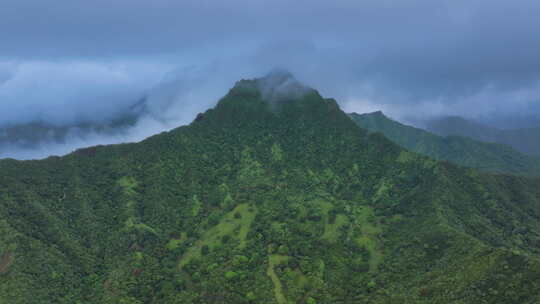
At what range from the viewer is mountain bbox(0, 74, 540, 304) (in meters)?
126

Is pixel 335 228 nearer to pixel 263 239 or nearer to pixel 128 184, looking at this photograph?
pixel 263 239

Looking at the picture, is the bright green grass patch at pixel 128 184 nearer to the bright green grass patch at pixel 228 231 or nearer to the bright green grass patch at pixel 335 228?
the bright green grass patch at pixel 228 231

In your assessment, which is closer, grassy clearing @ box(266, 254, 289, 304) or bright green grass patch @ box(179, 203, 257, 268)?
grassy clearing @ box(266, 254, 289, 304)

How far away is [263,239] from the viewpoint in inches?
6220

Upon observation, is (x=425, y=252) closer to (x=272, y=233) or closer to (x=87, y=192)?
(x=272, y=233)

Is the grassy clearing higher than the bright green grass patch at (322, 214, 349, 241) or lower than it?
lower

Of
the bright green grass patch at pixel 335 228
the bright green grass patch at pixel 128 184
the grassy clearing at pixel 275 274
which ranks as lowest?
the grassy clearing at pixel 275 274

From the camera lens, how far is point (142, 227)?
546 feet

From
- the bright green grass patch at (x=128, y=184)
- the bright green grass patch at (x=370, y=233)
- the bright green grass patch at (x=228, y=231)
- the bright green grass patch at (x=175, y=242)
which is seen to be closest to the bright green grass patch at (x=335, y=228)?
the bright green grass patch at (x=370, y=233)

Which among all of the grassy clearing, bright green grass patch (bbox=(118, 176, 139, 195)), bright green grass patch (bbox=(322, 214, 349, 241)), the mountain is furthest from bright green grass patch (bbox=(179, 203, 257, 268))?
bright green grass patch (bbox=(118, 176, 139, 195))

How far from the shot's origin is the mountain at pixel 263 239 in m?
126

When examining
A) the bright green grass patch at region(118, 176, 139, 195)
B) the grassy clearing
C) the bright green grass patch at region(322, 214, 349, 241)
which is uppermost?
the bright green grass patch at region(118, 176, 139, 195)

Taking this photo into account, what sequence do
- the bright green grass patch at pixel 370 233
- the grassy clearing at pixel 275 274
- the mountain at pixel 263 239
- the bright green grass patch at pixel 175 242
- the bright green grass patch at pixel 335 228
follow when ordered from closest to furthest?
the mountain at pixel 263 239, the grassy clearing at pixel 275 274, the bright green grass patch at pixel 370 233, the bright green grass patch at pixel 335 228, the bright green grass patch at pixel 175 242

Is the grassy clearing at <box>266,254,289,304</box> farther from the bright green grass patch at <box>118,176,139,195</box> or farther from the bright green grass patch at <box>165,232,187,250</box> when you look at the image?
the bright green grass patch at <box>118,176,139,195</box>
